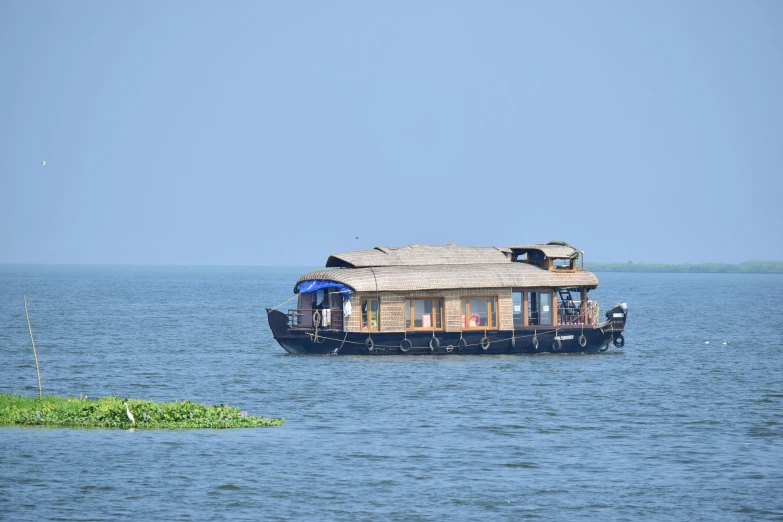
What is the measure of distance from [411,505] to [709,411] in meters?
16.7

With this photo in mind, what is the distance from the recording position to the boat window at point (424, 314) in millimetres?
48125

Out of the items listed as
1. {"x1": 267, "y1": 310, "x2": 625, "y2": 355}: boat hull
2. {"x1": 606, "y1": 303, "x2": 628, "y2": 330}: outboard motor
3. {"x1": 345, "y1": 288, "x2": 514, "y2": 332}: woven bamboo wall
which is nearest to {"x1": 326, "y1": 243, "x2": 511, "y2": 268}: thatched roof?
{"x1": 345, "y1": 288, "x2": 514, "y2": 332}: woven bamboo wall

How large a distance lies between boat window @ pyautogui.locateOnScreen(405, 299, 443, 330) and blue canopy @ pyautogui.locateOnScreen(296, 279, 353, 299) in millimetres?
2851

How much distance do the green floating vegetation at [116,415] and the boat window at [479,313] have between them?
719 inches

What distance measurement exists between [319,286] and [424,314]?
16.0 feet

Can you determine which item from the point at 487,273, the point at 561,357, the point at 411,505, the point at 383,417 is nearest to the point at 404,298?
the point at 487,273

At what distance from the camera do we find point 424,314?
4838 centimetres

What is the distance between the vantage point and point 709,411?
3741 centimetres

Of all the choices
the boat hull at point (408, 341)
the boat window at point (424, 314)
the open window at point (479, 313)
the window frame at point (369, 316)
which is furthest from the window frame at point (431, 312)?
the window frame at point (369, 316)

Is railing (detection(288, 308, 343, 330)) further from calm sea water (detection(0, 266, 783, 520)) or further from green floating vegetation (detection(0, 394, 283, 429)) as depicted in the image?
green floating vegetation (detection(0, 394, 283, 429))

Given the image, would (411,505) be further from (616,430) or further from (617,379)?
(617,379)

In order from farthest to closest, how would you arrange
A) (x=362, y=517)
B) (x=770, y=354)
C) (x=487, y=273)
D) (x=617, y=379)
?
Result: (x=770, y=354) < (x=487, y=273) < (x=617, y=379) < (x=362, y=517)

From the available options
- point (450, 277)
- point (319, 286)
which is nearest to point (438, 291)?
point (450, 277)

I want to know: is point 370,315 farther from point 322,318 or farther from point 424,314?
point 424,314
